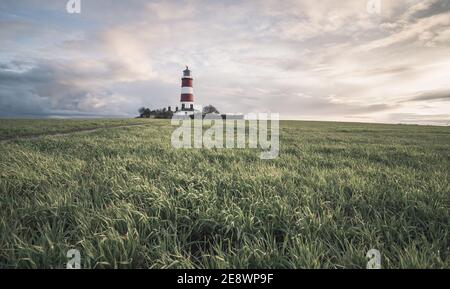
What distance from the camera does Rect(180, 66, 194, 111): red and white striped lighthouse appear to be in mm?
52188

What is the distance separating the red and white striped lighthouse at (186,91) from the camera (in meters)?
52.2

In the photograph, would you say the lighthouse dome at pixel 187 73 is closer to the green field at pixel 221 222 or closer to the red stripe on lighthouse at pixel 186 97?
the red stripe on lighthouse at pixel 186 97

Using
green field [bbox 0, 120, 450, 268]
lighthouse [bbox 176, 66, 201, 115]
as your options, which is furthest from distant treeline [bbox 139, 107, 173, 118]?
green field [bbox 0, 120, 450, 268]

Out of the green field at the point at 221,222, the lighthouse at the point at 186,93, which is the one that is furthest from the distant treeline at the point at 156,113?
the green field at the point at 221,222

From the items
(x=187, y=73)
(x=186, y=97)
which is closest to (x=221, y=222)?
(x=186, y=97)

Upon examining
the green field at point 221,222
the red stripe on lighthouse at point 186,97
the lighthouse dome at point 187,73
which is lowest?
the green field at point 221,222

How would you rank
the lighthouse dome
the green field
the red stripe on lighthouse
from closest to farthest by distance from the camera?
the green field
the red stripe on lighthouse
the lighthouse dome

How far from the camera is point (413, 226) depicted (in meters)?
2.99

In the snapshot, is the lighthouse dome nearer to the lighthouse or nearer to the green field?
the lighthouse

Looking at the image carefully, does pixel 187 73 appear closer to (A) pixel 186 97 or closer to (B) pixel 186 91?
(B) pixel 186 91
